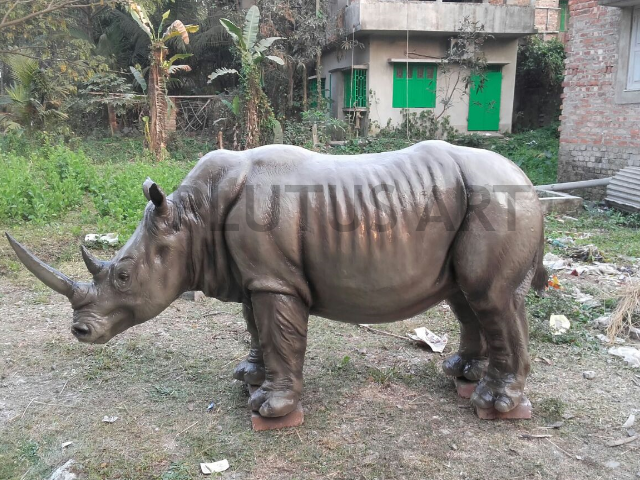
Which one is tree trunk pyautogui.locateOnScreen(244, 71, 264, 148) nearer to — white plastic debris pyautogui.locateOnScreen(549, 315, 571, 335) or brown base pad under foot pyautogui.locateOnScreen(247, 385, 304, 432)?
white plastic debris pyautogui.locateOnScreen(549, 315, 571, 335)

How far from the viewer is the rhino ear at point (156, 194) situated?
298 centimetres

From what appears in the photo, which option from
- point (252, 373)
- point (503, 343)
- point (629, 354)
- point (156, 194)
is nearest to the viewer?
point (156, 194)

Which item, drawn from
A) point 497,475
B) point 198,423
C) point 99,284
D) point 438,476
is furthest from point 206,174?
point 497,475

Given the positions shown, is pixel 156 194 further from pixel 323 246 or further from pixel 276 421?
pixel 276 421

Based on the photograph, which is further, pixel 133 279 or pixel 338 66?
pixel 338 66

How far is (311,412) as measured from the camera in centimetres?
349

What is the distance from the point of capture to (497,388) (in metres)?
3.32

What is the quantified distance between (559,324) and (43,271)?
13.0 ft

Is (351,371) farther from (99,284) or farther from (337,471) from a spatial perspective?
(99,284)

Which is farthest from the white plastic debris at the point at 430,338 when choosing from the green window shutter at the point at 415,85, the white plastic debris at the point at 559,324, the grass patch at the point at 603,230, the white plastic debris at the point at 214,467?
the green window shutter at the point at 415,85

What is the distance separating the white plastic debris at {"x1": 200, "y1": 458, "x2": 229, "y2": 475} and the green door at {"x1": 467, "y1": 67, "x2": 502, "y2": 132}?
53.8ft

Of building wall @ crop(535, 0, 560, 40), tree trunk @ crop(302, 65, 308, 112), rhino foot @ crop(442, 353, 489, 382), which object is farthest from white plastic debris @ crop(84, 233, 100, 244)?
building wall @ crop(535, 0, 560, 40)

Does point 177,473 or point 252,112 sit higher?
point 252,112

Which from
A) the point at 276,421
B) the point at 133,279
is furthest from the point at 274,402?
the point at 133,279
